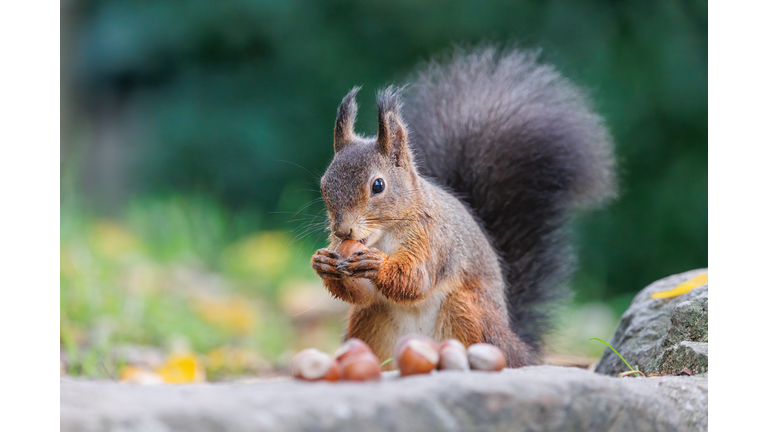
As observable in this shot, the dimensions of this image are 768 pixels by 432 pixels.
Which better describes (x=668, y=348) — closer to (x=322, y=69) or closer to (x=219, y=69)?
(x=322, y=69)

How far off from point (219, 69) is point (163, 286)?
1.52 m

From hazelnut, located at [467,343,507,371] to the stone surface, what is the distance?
1.2 inches

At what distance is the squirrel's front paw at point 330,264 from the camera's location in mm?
1345

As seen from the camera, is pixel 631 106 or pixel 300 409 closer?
pixel 300 409

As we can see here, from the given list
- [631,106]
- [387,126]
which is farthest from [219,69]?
[387,126]

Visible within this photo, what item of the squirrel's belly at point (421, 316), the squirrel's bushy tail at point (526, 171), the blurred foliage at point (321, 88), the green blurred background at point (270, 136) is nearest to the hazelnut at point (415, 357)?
the squirrel's belly at point (421, 316)

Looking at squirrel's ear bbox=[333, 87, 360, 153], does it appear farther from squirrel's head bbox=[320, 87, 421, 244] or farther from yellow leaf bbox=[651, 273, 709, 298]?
yellow leaf bbox=[651, 273, 709, 298]

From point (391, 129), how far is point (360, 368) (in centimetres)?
69

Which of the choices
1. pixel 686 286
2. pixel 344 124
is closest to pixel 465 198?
pixel 344 124

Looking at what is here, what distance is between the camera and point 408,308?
150 centimetres

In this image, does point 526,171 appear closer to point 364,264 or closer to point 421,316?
point 421,316

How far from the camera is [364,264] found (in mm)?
1355

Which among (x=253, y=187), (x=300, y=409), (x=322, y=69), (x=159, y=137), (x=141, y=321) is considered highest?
(x=322, y=69)

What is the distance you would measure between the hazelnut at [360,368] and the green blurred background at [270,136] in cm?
189
